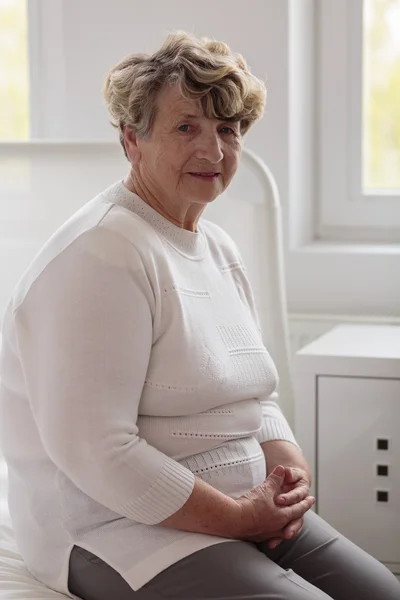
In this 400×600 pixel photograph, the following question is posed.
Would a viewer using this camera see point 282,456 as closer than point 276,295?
Yes

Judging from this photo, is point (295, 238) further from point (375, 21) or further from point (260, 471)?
point (260, 471)

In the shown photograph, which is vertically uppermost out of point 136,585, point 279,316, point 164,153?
point 164,153

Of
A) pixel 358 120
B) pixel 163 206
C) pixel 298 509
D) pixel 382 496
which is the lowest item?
pixel 382 496

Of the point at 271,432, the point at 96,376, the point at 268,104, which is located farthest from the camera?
the point at 268,104

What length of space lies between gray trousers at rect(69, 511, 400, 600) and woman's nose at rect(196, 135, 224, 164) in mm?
573

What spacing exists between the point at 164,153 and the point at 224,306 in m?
0.26

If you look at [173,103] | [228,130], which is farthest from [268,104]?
[173,103]

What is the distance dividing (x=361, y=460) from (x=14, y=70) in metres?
1.49

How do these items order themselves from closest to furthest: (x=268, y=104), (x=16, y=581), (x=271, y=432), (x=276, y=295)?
(x=16, y=581) < (x=271, y=432) < (x=276, y=295) < (x=268, y=104)

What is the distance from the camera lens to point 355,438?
5.96 feet

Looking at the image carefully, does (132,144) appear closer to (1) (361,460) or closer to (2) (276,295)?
(2) (276,295)

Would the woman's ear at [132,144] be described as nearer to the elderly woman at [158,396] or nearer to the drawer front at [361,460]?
the elderly woman at [158,396]

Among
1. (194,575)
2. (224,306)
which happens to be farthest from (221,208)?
(194,575)

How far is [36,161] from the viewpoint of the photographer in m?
2.06
